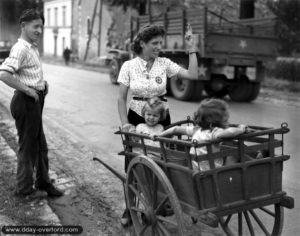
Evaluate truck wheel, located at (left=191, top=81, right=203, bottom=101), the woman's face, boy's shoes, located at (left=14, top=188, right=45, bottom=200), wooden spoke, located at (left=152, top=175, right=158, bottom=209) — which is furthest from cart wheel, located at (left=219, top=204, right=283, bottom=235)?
truck wheel, located at (left=191, top=81, right=203, bottom=101)

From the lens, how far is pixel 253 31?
13.5 m

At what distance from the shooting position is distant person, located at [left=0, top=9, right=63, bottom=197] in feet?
13.9

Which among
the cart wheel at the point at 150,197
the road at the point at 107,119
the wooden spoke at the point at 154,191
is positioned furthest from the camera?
the road at the point at 107,119

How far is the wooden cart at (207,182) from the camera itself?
3059mm

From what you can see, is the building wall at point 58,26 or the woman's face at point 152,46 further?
the building wall at point 58,26

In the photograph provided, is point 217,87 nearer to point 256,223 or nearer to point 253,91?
point 253,91

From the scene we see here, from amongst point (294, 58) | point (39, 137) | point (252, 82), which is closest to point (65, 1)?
point (294, 58)

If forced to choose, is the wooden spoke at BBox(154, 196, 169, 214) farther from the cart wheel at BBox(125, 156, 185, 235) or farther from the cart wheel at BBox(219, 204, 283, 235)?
the cart wheel at BBox(219, 204, 283, 235)

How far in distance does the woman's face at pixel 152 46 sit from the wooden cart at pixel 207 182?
737 millimetres

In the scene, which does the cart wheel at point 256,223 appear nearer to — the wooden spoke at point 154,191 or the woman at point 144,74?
the wooden spoke at point 154,191

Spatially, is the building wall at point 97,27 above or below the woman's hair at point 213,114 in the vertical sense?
above

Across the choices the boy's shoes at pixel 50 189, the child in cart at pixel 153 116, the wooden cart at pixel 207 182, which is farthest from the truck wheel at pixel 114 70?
the wooden cart at pixel 207 182

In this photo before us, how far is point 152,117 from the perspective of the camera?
156 inches

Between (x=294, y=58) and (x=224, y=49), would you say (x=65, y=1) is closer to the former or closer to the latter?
(x=294, y=58)
